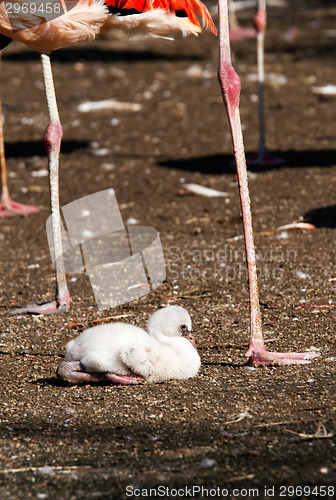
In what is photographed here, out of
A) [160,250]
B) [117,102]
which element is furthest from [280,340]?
[117,102]

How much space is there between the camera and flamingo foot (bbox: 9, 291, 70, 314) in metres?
3.68

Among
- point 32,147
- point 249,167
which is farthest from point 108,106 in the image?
point 249,167

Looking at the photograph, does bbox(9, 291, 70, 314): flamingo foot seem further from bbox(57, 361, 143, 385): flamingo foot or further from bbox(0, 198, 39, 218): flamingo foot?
bbox(0, 198, 39, 218): flamingo foot

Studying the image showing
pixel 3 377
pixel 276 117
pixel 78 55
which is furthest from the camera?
pixel 78 55

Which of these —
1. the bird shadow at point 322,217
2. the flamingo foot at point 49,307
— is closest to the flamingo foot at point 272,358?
the flamingo foot at point 49,307

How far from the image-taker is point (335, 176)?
5895 mm

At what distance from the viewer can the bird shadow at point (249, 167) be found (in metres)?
6.24

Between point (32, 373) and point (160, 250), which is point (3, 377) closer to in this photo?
point (32, 373)

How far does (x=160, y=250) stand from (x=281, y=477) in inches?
104

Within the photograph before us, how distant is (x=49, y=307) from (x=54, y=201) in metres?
0.51

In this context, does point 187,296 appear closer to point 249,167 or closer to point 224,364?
point 224,364

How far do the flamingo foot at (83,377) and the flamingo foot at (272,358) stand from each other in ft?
1.39

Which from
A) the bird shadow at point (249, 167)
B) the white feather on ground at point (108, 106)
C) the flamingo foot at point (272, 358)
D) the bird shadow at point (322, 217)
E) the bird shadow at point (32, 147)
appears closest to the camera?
the flamingo foot at point (272, 358)

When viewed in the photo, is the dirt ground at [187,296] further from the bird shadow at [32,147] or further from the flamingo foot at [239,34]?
the flamingo foot at [239,34]
